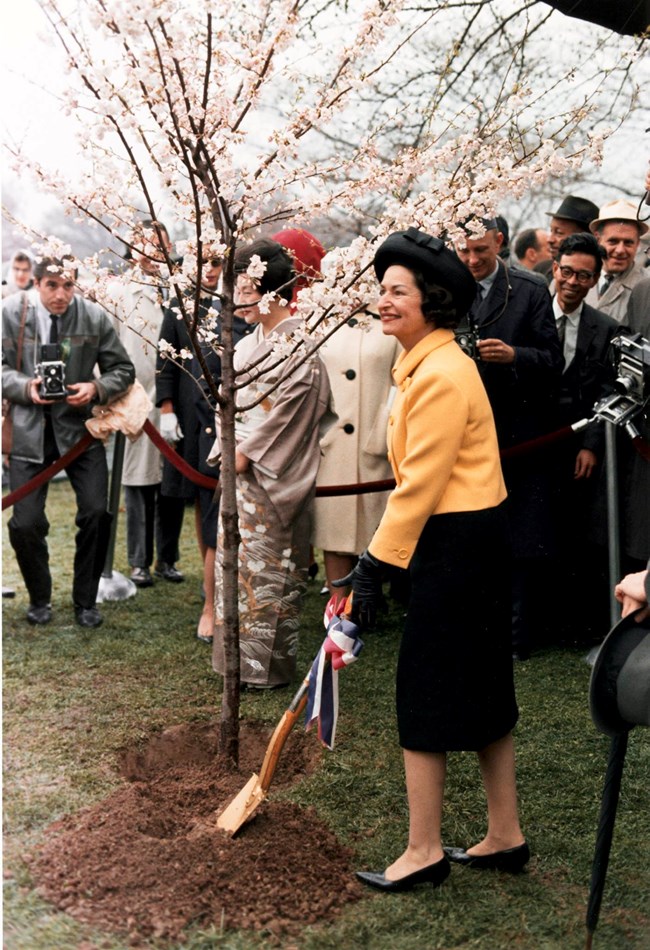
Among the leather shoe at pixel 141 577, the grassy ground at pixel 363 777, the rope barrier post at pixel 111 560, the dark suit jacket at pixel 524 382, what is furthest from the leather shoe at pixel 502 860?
the leather shoe at pixel 141 577

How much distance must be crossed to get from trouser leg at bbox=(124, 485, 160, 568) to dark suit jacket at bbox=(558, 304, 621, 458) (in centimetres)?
261

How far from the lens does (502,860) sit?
3025 mm

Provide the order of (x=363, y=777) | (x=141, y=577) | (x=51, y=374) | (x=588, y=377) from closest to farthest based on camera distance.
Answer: (x=363, y=777), (x=588, y=377), (x=51, y=374), (x=141, y=577)

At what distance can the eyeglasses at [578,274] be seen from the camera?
5066 mm

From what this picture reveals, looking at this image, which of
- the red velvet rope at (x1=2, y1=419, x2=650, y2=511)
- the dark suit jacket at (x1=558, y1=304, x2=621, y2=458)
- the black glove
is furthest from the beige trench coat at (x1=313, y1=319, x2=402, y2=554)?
the black glove

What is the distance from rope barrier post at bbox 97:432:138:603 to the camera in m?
5.94

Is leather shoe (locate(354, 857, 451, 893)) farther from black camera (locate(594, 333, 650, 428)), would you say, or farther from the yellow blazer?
black camera (locate(594, 333, 650, 428))

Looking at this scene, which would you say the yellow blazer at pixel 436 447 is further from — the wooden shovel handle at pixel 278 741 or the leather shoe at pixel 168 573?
the leather shoe at pixel 168 573

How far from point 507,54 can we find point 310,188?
1.92 metres

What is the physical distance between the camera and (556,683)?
4637mm

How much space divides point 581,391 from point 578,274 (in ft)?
1.71

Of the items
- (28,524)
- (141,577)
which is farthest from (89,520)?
(141,577)

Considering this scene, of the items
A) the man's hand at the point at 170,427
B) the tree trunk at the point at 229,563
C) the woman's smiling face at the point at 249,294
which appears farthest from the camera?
the man's hand at the point at 170,427

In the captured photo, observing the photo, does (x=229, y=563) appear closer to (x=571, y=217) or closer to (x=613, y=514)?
(x=613, y=514)
